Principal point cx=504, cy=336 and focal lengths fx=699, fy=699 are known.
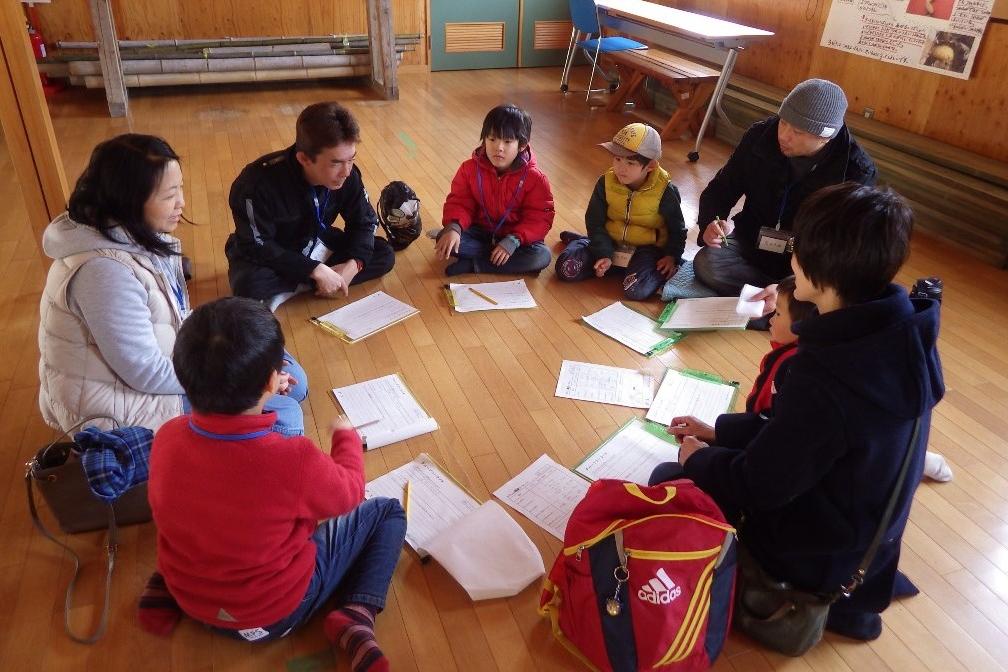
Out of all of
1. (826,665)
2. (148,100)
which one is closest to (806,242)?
(826,665)

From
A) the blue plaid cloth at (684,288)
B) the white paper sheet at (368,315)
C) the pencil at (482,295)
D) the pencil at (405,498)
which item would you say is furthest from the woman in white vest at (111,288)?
the blue plaid cloth at (684,288)

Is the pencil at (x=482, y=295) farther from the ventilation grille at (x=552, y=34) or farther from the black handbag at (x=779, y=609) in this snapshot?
the ventilation grille at (x=552, y=34)

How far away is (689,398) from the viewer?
2.25 meters

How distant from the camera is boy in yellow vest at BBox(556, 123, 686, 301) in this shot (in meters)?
2.74

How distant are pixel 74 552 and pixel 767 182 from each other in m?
2.54

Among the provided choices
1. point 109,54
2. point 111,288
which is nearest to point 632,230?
point 111,288

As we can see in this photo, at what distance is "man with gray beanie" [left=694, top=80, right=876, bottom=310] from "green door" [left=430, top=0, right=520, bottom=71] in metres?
4.48

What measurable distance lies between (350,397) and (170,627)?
0.85 m

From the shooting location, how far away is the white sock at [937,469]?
1.99 meters

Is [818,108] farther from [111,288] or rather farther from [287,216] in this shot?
[111,288]

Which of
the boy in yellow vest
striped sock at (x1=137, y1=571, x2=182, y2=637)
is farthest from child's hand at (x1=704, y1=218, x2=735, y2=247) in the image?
striped sock at (x1=137, y1=571, x2=182, y2=637)

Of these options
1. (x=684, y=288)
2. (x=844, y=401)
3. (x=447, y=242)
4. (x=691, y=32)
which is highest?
(x=691, y=32)

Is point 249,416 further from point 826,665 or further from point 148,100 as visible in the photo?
point 148,100

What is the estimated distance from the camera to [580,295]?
2.89 meters
